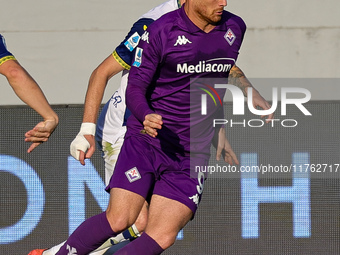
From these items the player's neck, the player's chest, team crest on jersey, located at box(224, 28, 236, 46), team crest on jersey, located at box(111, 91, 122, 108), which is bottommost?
team crest on jersey, located at box(111, 91, 122, 108)

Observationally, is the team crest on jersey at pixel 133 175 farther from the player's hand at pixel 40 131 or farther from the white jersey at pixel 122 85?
the white jersey at pixel 122 85

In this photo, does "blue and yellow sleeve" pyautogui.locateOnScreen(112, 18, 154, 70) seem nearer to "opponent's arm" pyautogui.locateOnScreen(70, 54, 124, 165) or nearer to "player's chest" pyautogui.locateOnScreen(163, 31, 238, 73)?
"opponent's arm" pyautogui.locateOnScreen(70, 54, 124, 165)

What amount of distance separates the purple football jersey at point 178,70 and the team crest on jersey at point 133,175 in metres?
0.21

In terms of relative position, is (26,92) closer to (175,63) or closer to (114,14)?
(175,63)

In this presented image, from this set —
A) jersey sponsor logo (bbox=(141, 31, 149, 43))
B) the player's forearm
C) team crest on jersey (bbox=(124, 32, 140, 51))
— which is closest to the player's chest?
jersey sponsor logo (bbox=(141, 31, 149, 43))

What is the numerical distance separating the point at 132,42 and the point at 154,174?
790mm

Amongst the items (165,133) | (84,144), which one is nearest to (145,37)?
(165,133)

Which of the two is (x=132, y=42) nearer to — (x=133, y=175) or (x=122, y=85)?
(x=122, y=85)

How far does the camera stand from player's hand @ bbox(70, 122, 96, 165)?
399 cm

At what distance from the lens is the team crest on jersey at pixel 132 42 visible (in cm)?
427

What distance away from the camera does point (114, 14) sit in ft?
21.3

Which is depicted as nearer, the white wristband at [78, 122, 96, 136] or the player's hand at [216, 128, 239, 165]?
the white wristband at [78, 122, 96, 136]

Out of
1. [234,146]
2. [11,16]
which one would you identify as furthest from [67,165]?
[11,16]

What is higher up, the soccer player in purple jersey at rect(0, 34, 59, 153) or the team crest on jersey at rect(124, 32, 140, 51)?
the team crest on jersey at rect(124, 32, 140, 51)
